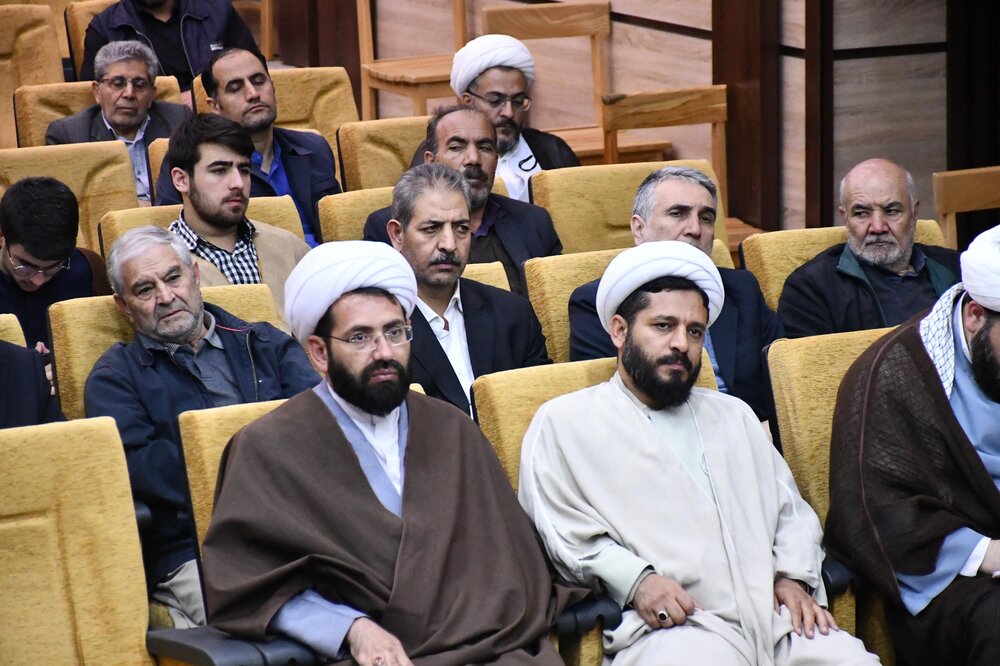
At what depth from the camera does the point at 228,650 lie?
2615 mm

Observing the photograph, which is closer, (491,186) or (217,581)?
(217,581)

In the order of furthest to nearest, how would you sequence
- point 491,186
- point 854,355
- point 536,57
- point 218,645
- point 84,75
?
point 536,57 → point 84,75 → point 491,186 → point 854,355 → point 218,645

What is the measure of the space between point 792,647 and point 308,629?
1.00 metres

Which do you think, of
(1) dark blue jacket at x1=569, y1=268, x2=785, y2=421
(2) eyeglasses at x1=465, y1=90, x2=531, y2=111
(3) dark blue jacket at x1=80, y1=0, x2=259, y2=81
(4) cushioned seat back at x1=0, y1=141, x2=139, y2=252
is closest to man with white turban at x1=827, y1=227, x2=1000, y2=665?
(1) dark blue jacket at x1=569, y1=268, x2=785, y2=421

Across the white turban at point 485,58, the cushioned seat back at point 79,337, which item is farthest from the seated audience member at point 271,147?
the cushioned seat back at point 79,337

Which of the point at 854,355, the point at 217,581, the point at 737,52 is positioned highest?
the point at 737,52

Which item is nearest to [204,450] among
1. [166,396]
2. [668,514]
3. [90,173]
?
[166,396]

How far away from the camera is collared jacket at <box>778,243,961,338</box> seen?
14.4 feet

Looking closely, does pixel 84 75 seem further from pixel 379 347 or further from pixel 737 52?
pixel 379 347

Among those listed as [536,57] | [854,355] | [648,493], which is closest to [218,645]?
[648,493]

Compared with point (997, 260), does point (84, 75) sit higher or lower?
higher

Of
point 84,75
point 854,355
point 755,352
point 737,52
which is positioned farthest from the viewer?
point 84,75

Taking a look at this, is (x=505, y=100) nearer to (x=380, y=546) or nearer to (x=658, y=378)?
(x=658, y=378)

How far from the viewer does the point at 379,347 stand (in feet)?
9.86
